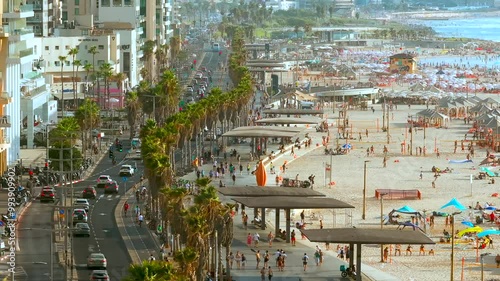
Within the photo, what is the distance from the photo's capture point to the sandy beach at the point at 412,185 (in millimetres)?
62531

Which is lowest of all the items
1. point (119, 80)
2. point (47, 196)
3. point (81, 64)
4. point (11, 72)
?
point (119, 80)

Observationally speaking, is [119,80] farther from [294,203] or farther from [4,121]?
[294,203]

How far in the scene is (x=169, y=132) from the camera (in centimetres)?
7675

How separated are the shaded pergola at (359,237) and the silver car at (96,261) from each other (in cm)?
796

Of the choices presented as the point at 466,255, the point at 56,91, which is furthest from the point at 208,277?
the point at 56,91

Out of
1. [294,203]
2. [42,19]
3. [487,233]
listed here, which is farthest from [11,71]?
[42,19]

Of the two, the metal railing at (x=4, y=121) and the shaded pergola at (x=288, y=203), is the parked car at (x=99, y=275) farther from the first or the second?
the metal railing at (x=4, y=121)

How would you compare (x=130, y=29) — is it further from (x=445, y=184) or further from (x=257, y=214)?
(x=257, y=214)

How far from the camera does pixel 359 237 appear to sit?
56.5 meters

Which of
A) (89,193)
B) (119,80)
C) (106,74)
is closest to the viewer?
(89,193)

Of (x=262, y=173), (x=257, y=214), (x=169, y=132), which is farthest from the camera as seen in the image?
(x=262, y=173)

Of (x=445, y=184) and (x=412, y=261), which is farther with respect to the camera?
(x=445, y=184)

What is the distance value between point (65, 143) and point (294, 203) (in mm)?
18273

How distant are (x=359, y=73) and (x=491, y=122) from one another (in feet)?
274
